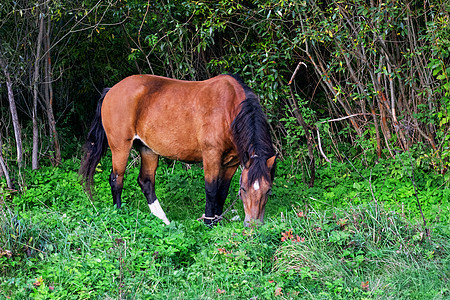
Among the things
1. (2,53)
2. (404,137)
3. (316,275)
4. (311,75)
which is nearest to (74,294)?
(316,275)

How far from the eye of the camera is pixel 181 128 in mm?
5727

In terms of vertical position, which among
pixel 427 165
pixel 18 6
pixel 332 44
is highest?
pixel 18 6

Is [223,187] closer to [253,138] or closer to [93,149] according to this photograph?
[253,138]

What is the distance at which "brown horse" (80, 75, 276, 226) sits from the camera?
5.22 meters

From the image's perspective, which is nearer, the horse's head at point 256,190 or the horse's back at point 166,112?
the horse's head at point 256,190

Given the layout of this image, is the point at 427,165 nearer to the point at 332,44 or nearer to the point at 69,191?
the point at 332,44

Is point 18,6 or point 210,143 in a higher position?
point 18,6

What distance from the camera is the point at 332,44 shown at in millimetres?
7168

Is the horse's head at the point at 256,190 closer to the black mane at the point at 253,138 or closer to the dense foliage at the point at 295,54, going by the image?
the black mane at the point at 253,138

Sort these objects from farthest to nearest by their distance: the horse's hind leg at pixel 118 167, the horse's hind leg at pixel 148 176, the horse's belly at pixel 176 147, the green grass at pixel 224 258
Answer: the horse's hind leg at pixel 148 176 → the horse's hind leg at pixel 118 167 → the horse's belly at pixel 176 147 → the green grass at pixel 224 258

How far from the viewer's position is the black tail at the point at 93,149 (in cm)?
620

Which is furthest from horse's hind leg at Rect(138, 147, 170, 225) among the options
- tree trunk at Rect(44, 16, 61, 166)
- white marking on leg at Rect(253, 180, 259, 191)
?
tree trunk at Rect(44, 16, 61, 166)

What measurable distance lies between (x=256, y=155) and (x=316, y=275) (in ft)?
4.50

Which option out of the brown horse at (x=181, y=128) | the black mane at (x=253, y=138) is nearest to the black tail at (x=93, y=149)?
the brown horse at (x=181, y=128)
